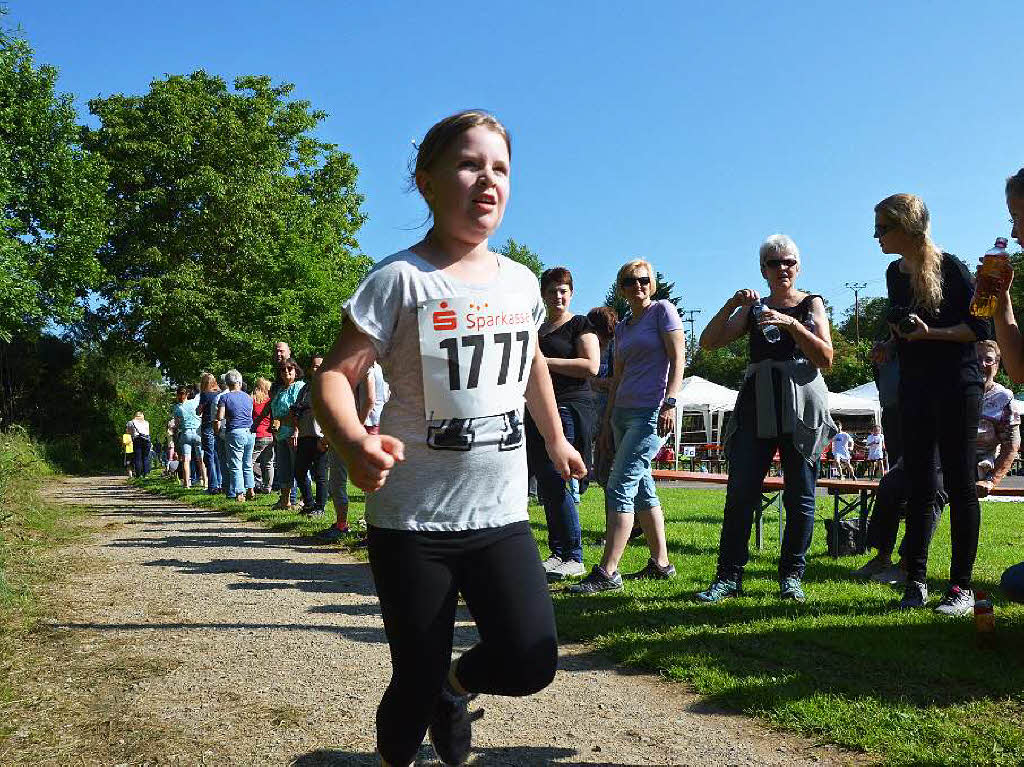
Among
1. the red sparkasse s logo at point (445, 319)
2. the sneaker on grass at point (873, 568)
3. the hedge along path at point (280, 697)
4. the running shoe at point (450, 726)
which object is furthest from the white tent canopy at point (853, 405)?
the red sparkasse s logo at point (445, 319)

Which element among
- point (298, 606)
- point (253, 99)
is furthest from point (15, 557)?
point (253, 99)

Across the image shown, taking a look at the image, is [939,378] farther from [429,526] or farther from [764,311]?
[429,526]

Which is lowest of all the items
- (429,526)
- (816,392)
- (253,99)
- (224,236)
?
(429,526)

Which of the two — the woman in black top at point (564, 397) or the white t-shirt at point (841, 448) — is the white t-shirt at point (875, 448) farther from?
the woman in black top at point (564, 397)

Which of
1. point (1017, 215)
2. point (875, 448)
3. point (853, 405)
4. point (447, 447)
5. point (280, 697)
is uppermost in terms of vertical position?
point (1017, 215)

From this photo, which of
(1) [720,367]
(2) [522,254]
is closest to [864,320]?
(1) [720,367]

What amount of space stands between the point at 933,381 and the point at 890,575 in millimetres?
2029

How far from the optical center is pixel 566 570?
20.5 feet

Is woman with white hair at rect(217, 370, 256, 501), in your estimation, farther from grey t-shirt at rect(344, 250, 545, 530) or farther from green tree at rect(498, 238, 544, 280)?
green tree at rect(498, 238, 544, 280)

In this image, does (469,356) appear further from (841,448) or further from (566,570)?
(841,448)

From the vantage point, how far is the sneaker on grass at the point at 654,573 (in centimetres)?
623

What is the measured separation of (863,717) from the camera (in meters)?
3.29

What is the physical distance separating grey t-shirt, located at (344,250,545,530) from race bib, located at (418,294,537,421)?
0.01 metres

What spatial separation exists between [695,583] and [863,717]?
8.92 ft
